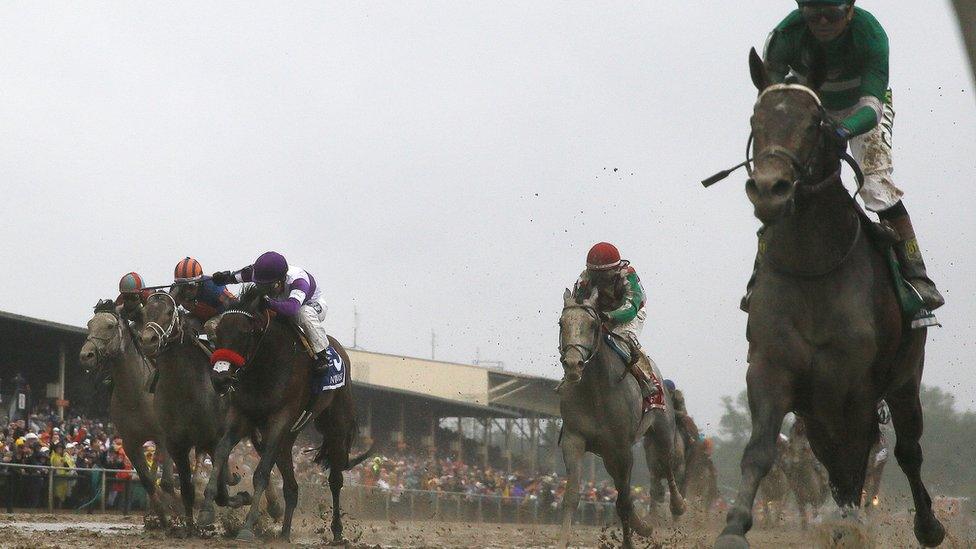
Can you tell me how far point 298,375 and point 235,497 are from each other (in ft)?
4.18

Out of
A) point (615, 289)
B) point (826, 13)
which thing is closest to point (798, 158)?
point (826, 13)

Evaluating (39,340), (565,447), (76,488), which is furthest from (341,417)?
(39,340)

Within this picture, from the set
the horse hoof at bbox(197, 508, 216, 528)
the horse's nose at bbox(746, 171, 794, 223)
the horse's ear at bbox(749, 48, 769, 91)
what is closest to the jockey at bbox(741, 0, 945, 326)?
the horse's ear at bbox(749, 48, 769, 91)

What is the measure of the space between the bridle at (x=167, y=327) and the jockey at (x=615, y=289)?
3.86 meters

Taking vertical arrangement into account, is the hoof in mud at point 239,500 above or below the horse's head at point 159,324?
below

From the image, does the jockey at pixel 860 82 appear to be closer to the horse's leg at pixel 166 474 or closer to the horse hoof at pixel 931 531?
the horse hoof at pixel 931 531

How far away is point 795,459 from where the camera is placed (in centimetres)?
2259

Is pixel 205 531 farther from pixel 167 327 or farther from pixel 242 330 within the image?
pixel 242 330

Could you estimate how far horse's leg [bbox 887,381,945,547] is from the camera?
724 centimetres

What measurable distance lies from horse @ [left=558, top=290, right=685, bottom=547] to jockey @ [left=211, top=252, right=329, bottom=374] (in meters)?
2.41

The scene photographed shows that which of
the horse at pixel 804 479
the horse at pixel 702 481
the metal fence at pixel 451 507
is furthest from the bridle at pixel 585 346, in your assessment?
the horse at pixel 804 479

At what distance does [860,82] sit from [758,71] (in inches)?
35.4

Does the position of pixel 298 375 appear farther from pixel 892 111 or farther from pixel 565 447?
pixel 892 111

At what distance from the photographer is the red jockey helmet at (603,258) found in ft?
39.0
